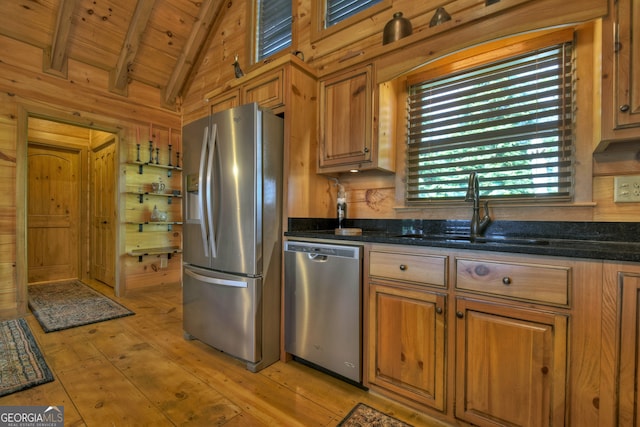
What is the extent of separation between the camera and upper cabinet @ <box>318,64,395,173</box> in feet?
6.80

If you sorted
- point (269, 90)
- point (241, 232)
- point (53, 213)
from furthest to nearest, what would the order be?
point (53, 213)
point (269, 90)
point (241, 232)

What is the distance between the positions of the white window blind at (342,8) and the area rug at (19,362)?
11.4ft

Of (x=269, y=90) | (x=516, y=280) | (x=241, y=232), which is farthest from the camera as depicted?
(x=269, y=90)

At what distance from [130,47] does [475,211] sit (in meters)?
4.09

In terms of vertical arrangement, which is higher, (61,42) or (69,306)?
(61,42)

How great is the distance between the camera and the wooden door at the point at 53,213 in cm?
430

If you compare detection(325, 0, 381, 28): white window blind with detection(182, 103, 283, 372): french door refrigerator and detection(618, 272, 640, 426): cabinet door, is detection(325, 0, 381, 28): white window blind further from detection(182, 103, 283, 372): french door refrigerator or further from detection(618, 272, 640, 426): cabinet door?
detection(618, 272, 640, 426): cabinet door

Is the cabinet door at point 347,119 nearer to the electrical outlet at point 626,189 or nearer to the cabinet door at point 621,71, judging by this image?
the cabinet door at point 621,71

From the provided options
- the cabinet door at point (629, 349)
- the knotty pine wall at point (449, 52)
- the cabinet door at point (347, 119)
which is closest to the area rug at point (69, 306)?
the knotty pine wall at point (449, 52)

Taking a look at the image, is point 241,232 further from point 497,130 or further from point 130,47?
point 130,47

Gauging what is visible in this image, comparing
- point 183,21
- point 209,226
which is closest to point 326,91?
point 209,226

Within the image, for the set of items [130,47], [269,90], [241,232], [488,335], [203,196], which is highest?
[130,47]

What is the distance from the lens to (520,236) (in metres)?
1.74

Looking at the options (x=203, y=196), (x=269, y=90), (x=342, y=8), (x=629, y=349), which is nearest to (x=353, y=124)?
(x=269, y=90)
